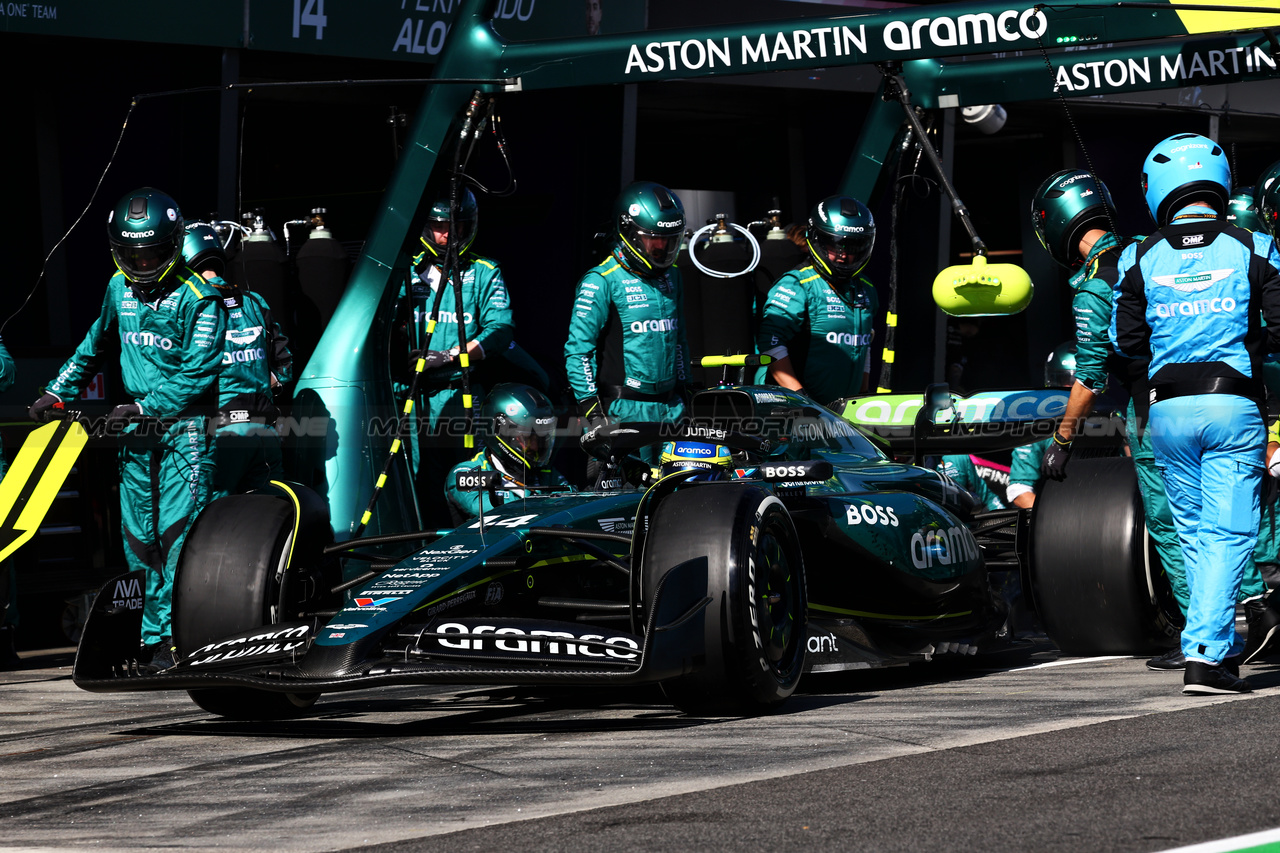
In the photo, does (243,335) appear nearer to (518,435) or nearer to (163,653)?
(518,435)

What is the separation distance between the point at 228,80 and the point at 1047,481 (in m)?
6.87

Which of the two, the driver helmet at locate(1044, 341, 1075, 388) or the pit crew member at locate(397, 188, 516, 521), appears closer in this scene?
the pit crew member at locate(397, 188, 516, 521)

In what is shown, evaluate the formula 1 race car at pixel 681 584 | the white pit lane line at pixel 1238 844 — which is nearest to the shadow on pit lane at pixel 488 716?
the formula 1 race car at pixel 681 584

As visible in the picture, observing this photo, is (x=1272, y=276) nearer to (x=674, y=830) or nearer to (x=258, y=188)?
(x=674, y=830)

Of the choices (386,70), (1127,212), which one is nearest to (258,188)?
(386,70)

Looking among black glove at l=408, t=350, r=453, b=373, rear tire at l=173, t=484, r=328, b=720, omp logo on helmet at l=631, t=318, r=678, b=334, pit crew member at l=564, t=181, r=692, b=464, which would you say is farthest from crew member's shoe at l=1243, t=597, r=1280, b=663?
black glove at l=408, t=350, r=453, b=373

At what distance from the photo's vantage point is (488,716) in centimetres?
641

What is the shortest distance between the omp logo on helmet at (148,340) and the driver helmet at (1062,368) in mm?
4968

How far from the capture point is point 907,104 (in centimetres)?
978

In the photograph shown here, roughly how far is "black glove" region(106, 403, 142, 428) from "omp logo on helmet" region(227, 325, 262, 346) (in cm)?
58

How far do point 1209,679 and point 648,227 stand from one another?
14.7ft

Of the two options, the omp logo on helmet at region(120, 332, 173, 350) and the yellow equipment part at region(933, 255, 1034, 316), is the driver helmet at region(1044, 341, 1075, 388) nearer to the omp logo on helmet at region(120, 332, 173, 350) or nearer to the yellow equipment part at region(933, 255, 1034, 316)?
the yellow equipment part at region(933, 255, 1034, 316)

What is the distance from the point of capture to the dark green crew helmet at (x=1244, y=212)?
12472 mm

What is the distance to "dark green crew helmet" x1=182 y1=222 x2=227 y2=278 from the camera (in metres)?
9.46
